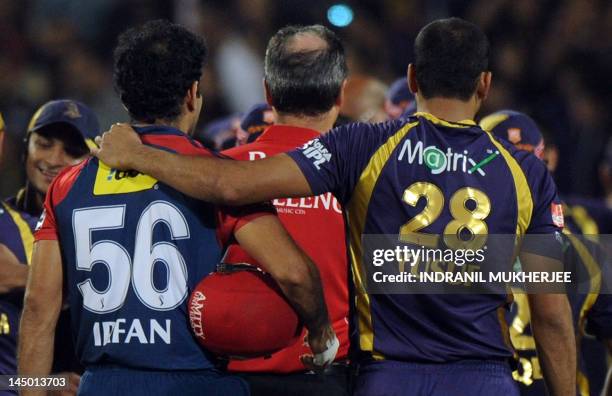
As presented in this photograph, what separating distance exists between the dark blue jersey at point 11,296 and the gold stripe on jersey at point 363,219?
72.8 inches

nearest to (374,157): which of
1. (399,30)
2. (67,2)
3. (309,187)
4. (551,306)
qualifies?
(309,187)

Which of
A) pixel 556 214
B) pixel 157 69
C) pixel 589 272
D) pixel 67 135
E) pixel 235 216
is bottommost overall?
pixel 589 272

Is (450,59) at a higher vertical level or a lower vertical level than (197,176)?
higher

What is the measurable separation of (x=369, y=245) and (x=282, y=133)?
0.69 m

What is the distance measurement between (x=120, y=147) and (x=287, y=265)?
78 cm

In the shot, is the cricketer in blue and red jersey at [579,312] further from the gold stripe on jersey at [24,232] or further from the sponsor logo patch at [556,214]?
the gold stripe on jersey at [24,232]

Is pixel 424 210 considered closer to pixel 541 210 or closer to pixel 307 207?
pixel 541 210

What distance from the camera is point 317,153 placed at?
13.9 feet

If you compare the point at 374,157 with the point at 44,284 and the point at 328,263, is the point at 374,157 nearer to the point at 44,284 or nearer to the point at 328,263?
the point at 328,263

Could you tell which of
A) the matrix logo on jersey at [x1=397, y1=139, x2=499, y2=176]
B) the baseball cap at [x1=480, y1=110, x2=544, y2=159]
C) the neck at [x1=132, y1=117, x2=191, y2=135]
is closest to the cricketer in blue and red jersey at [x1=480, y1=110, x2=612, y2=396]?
the baseball cap at [x1=480, y1=110, x2=544, y2=159]

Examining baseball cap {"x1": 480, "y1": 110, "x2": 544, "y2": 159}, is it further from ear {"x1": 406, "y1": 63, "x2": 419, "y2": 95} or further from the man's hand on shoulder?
the man's hand on shoulder

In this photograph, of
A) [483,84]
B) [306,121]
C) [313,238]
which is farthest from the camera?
[306,121]

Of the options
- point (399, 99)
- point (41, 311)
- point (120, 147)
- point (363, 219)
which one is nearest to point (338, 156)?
point (363, 219)

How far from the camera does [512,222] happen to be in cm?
430
